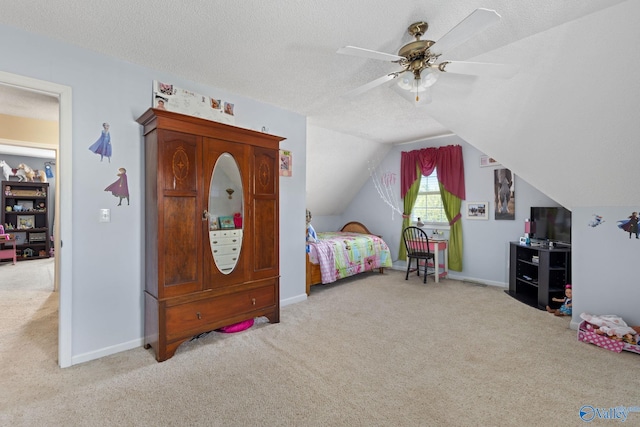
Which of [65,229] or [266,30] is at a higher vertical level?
[266,30]

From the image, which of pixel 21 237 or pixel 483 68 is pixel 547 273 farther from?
pixel 21 237

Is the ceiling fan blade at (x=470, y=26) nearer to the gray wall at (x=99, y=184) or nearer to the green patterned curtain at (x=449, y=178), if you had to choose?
the gray wall at (x=99, y=184)

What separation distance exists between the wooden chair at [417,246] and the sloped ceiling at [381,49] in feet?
6.21

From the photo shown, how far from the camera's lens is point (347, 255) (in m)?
4.55

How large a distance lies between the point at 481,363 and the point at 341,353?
3.38 ft

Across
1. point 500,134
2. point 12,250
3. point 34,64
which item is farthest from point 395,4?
point 12,250

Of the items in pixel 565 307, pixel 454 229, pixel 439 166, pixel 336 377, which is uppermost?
pixel 439 166

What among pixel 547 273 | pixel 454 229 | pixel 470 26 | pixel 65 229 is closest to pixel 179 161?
pixel 65 229

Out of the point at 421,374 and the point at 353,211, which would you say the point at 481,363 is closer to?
the point at 421,374

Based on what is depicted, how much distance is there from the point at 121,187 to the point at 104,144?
35cm

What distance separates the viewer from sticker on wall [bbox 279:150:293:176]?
355 centimetres

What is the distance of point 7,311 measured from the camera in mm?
3213

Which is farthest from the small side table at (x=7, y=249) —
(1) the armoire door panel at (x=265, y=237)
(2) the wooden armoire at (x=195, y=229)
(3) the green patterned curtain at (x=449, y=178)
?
(3) the green patterned curtain at (x=449, y=178)

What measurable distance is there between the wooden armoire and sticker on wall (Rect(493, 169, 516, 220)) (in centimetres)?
349
